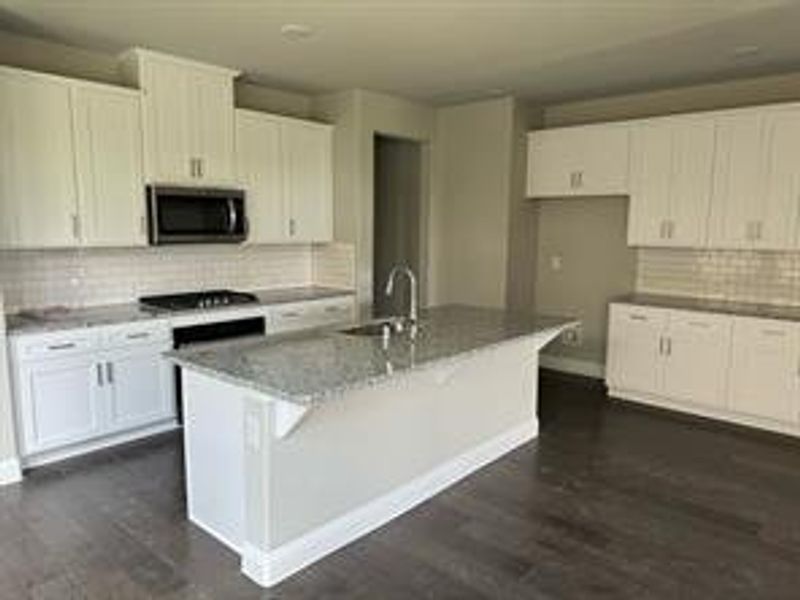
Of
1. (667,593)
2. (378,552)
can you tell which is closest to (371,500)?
(378,552)

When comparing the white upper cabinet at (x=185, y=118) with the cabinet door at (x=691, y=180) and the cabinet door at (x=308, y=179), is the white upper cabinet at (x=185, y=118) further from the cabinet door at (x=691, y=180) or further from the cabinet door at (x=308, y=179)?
the cabinet door at (x=691, y=180)

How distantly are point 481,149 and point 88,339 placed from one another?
152 inches

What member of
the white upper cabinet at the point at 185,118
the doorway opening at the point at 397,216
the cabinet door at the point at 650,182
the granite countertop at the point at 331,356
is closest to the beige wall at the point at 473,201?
the doorway opening at the point at 397,216

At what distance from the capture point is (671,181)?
4.93 m

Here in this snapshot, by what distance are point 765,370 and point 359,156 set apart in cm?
370

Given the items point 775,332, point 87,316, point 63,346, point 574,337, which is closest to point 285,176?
point 87,316

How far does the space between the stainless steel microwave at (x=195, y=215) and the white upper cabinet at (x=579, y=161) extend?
9.27 ft

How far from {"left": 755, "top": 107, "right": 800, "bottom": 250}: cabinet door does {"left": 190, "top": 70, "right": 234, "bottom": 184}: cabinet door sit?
413cm

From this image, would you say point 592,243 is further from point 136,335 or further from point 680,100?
point 136,335

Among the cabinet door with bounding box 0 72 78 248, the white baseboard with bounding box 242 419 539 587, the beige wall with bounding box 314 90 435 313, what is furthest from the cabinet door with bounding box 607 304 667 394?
the cabinet door with bounding box 0 72 78 248

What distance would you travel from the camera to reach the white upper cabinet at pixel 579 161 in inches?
204

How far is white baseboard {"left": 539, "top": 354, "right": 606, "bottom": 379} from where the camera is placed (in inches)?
230

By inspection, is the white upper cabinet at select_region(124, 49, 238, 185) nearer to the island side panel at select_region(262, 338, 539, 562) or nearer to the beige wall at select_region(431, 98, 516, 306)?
the beige wall at select_region(431, 98, 516, 306)

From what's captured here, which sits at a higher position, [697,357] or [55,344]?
[55,344]
